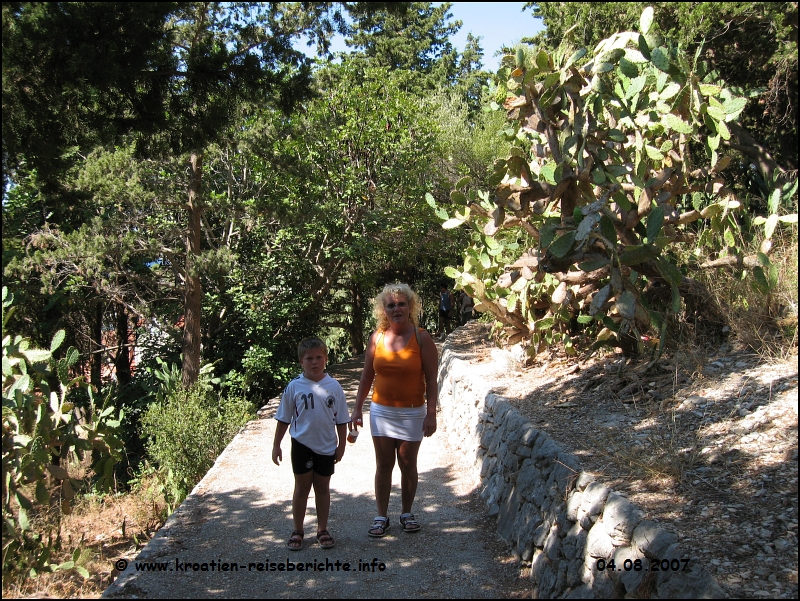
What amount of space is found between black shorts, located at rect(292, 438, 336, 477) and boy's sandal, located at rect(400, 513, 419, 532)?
0.79 m

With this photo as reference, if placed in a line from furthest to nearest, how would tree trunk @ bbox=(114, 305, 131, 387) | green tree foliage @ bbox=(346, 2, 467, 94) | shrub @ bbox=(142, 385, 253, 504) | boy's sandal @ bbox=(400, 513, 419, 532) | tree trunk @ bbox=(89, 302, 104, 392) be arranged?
1. green tree foliage @ bbox=(346, 2, 467, 94)
2. tree trunk @ bbox=(114, 305, 131, 387)
3. tree trunk @ bbox=(89, 302, 104, 392)
4. shrub @ bbox=(142, 385, 253, 504)
5. boy's sandal @ bbox=(400, 513, 419, 532)

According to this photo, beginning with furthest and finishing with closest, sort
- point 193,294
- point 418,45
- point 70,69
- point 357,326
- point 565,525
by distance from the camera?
point 418,45
point 357,326
point 193,294
point 70,69
point 565,525

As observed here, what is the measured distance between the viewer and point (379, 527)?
4824 mm

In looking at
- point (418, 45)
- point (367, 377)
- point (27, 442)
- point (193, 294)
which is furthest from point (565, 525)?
point (418, 45)

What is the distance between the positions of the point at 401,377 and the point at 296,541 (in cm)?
130

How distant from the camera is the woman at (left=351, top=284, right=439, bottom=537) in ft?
15.1

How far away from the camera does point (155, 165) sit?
12.3 metres

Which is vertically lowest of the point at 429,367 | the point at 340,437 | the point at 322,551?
the point at 322,551

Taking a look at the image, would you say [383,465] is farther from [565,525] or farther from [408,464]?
[565,525]

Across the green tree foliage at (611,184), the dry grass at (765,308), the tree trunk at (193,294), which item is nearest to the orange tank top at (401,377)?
the green tree foliage at (611,184)

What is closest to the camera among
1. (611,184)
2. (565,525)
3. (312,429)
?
(565,525)

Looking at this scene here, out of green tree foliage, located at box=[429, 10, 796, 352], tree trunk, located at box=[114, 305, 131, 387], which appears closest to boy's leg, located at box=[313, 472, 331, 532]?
green tree foliage, located at box=[429, 10, 796, 352]

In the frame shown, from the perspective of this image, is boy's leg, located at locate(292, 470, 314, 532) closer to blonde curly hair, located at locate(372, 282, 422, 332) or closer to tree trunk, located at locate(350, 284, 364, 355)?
blonde curly hair, located at locate(372, 282, 422, 332)

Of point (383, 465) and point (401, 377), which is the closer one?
point (401, 377)
